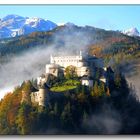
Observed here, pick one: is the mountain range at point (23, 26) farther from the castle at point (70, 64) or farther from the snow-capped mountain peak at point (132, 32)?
the castle at point (70, 64)

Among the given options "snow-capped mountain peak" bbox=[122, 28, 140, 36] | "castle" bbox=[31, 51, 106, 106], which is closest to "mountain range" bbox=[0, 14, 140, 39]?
"snow-capped mountain peak" bbox=[122, 28, 140, 36]

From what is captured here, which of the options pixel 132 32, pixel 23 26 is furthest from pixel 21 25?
pixel 132 32

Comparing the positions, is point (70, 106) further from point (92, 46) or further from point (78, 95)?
point (92, 46)

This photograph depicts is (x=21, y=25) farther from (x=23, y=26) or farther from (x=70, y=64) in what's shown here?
(x=70, y=64)

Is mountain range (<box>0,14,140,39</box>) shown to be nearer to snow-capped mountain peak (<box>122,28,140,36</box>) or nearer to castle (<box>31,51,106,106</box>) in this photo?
snow-capped mountain peak (<box>122,28,140,36</box>)

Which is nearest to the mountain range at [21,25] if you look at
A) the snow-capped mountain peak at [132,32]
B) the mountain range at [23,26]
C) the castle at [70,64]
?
the mountain range at [23,26]

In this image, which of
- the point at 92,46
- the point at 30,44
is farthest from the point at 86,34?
the point at 30,44
